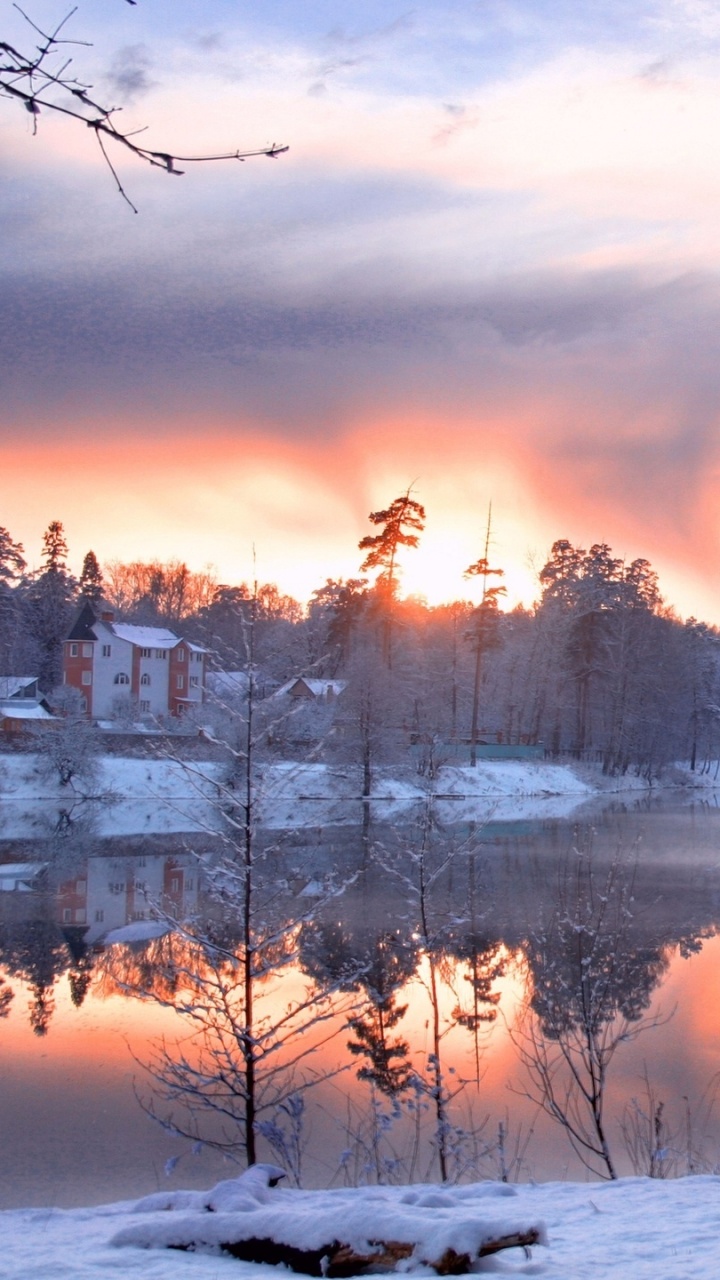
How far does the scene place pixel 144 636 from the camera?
236ft

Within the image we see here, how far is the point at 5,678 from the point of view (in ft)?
220

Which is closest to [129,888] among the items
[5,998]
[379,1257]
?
[5,998]

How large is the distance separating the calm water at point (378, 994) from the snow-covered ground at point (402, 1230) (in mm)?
2314

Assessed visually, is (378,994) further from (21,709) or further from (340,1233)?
(21,709)

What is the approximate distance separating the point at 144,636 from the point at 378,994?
5818 centimetres

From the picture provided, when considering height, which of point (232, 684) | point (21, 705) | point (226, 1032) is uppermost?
point (232, 684)

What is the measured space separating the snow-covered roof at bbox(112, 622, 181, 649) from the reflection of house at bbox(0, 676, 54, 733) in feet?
20.4

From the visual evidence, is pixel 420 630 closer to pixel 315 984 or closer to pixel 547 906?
pixel 547 906

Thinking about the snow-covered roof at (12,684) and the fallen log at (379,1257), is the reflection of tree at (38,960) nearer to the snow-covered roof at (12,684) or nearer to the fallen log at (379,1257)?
the fallen log at (379,1257)

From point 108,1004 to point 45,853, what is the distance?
58.4 feet

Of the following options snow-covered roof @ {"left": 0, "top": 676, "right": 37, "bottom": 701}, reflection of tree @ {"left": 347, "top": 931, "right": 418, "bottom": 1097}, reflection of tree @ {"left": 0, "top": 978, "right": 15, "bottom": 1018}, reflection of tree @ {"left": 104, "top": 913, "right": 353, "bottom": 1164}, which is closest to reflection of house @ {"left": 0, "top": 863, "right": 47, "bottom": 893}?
reflection of tree @ {"left": 104, "top": 913, "right": 353, "bottom": 1164}

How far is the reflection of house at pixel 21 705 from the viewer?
5353 cm

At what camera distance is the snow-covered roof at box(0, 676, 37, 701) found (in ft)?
213

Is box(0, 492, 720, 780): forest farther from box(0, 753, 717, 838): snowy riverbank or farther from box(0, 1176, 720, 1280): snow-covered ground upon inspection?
box(0, 1176, 720, 1280): snow-covered ground
